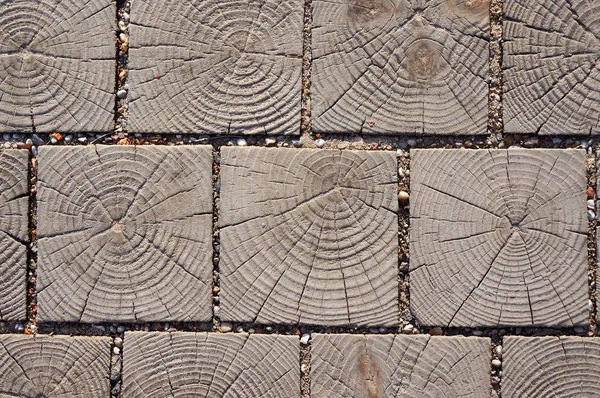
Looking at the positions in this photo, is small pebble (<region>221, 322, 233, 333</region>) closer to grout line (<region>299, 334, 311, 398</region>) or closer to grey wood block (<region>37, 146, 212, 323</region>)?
grey wood block (<region>37, 146, 212, 323</region>)

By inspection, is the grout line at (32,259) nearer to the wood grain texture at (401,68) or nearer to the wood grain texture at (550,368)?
the wood grain texture at (401,68)

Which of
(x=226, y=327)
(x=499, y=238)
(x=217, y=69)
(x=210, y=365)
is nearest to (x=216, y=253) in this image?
(x=226, y=327)

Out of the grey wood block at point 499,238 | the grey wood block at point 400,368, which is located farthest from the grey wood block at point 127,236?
the grey wood block at point 499,238

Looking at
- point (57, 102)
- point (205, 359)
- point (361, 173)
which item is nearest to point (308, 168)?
point (361, 173)

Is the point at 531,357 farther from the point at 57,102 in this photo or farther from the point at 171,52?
the point at 57,102

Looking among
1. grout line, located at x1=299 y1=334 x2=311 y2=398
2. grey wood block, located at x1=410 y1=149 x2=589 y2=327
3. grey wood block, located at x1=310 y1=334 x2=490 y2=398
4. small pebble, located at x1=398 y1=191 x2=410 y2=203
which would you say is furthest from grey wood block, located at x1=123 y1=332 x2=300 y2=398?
small pebble, located at x1=398 y1=191 x2=410 y2=203

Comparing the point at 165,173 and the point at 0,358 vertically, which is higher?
the point at 165,173
